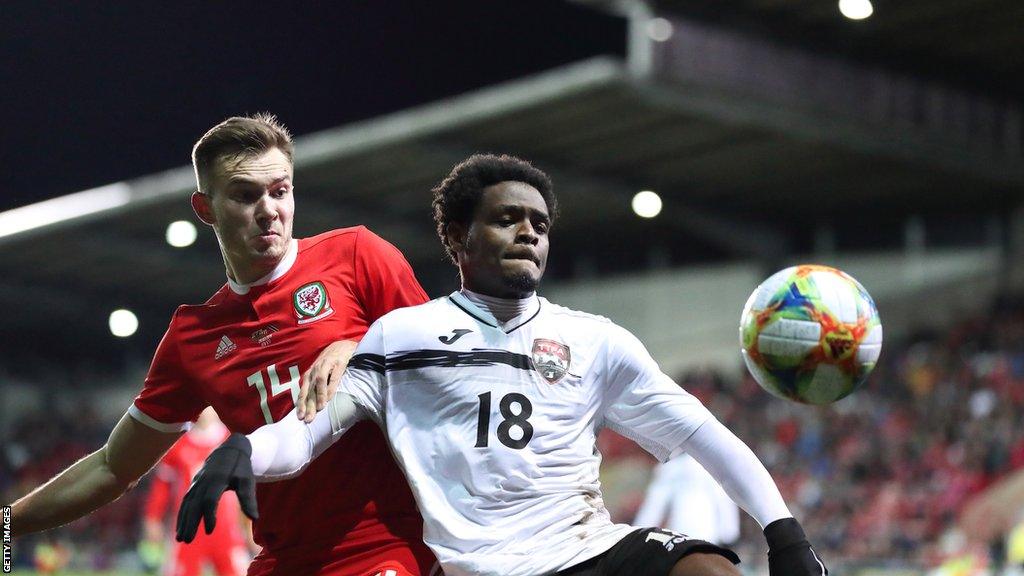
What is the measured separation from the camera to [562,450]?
3670mm

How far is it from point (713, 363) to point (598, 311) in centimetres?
323

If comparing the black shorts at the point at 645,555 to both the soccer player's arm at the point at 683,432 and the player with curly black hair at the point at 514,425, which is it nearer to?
the player with curly black hair at the point at 514,425

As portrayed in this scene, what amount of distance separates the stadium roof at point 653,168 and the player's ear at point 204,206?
14.4 meters

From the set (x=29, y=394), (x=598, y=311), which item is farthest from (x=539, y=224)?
(x=29, y=394)

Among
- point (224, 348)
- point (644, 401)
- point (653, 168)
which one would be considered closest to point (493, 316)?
point (644, 401)

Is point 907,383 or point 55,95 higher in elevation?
point 55,95

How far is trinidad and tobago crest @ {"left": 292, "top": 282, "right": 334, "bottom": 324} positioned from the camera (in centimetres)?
412

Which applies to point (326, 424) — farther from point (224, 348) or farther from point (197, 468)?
point (197, 468)

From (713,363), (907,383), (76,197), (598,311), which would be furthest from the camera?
(598,311)

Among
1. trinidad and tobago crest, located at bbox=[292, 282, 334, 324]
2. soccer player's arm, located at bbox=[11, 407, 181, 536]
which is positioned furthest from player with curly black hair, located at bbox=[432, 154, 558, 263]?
soccer player's arm, located at bbox=[11, 407, 181, 536]

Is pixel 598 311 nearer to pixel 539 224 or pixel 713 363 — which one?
pixel 713 363

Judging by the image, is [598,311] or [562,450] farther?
[598,311]

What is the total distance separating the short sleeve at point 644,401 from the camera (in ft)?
12.3

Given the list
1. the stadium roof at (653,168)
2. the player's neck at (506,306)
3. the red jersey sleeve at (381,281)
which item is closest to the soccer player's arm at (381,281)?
the red jersey sleeve at (381,281)
